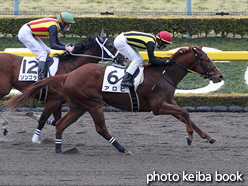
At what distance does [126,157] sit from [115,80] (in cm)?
101

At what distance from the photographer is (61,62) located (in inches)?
241

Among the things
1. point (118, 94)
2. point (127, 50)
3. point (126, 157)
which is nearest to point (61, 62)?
point (127, 50)

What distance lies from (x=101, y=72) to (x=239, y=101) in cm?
409

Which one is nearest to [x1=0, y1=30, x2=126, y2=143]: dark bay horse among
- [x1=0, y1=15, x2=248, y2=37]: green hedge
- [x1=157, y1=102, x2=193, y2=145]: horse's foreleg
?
[x1=157, y1=102, x2=193, y2=145]: horse's foreleg

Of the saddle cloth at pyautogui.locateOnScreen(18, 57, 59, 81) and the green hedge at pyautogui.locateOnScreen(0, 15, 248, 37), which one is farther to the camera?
the green hedge at pyautogui.locateOnScreen(0, 15, 248, 37)

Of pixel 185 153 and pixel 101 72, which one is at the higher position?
pixel 101 72

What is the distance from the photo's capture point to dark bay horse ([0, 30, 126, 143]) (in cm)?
594

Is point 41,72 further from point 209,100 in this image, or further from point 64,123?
point 209,100

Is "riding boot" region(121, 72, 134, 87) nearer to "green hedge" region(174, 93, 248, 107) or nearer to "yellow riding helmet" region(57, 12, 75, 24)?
"yellow riding helmet" region(57, 12, 75, 24)

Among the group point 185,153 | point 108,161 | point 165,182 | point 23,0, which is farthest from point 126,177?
point 23,0

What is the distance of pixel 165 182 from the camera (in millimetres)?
4000

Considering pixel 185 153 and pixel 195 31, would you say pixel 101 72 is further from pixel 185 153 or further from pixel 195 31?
pixel 195 31

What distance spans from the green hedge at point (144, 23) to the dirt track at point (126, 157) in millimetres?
3736

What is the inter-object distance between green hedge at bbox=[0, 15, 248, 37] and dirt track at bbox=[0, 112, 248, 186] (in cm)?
374
